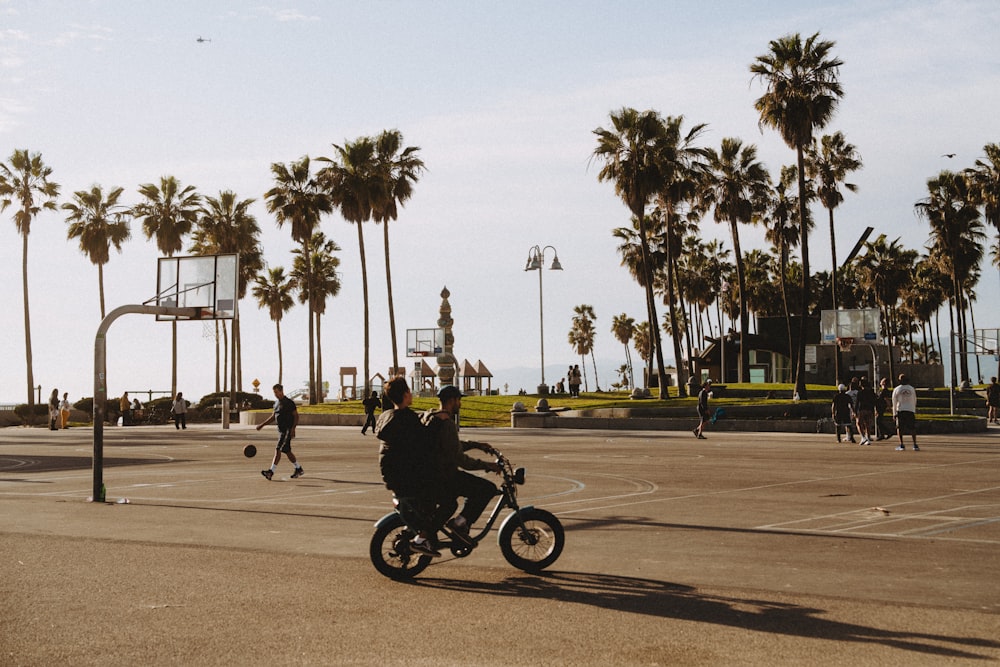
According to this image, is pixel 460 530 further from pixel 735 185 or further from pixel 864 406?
pixel 735 185

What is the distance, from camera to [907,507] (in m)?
13.4

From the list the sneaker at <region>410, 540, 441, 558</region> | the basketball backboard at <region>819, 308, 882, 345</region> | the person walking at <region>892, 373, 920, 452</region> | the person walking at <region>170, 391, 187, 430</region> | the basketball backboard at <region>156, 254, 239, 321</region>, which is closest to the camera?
the sneaker at <region>410, 540, 441, 558</region>

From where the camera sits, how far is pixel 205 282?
80.0 feet

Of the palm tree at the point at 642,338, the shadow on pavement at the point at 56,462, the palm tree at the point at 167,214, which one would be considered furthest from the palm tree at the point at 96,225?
the palm tree at the point at 642,338

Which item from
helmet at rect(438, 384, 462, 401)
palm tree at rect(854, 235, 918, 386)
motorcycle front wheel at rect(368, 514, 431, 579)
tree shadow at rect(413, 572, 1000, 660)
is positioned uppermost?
palm tree at rect(854, 235, 918, 386)

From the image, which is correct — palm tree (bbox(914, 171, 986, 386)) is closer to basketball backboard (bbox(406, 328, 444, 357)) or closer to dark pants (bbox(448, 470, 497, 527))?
basketball backboard (bbox(406, 328, 444, 357))

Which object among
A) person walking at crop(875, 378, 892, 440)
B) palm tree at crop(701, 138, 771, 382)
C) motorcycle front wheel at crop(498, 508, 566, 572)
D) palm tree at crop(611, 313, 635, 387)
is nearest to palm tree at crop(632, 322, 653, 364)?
palm tree at crop(611, 313, 635, 387)

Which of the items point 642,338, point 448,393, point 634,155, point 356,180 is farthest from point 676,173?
point 642,338

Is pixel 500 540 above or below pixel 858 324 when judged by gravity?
below

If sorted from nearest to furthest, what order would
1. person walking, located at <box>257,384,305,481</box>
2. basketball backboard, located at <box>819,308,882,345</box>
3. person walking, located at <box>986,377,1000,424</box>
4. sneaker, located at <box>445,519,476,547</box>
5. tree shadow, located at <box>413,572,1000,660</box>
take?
tree shadow, located at <box>413,572,1000,660</box> → sneaker, located at <box>445,519,476,547</box> → person walking, located at <box>257,384,305,481</box> → person walking, located at <box>986,377,1000,424</box> → basketball backboard, located at <box>819,308,882,345</box>

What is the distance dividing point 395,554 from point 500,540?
3.05 ft

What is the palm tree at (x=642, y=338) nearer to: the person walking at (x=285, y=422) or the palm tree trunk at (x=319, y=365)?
the palm tree trunk at (x=319, y=365)

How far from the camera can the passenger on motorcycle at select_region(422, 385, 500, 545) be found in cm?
840

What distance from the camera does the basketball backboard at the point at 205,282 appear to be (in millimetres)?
24312
